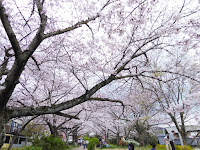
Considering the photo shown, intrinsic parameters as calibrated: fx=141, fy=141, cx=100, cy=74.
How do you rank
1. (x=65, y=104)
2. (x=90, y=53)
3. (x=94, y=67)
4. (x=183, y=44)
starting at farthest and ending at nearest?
(x=90, y=53) < (x=94, y=67) < (x=183, y=44) < (x=65, y=104)

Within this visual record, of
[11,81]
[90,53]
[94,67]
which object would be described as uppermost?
[90,53]

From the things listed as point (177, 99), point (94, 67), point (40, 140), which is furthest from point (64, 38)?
point (177, 99)

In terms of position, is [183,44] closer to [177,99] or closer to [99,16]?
[99,16]

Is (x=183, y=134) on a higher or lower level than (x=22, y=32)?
lower

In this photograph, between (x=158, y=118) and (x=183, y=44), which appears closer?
(x=183, y=44)

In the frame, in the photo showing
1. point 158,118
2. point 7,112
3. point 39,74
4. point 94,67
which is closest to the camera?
point 7,112

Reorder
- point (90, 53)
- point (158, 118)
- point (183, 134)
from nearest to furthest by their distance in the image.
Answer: point (90, 53), point (183, 134), point (158, 118)

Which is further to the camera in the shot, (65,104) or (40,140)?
(40,140)

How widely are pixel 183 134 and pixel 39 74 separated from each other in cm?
964

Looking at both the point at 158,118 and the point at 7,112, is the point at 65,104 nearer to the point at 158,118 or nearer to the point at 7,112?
the point at 7,112

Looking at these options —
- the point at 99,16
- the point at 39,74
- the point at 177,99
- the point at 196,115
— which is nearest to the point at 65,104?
the point at 99,16

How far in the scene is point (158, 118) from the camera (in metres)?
14.0

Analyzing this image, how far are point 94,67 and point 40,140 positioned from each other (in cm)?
452

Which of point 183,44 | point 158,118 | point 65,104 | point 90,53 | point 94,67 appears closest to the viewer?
point 65,104
